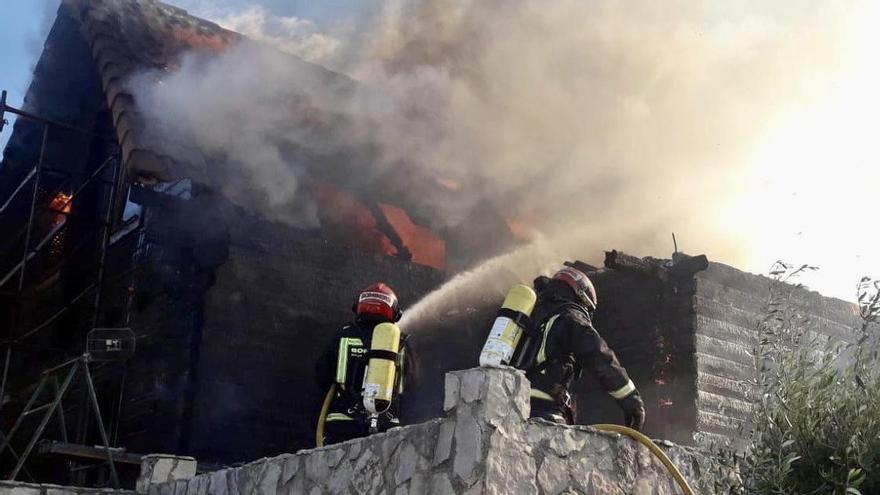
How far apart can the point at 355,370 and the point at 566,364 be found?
183 centimetres

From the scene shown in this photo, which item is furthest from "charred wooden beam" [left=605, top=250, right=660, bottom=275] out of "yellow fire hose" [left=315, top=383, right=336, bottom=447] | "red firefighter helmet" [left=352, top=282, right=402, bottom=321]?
"yellow fire hose" [left=315, top=383, right=336, bottom=447]

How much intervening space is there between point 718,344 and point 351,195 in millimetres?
4800

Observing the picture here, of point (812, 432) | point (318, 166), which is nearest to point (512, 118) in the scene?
point (318, 166)

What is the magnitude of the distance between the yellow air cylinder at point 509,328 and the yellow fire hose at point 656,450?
3.60ft

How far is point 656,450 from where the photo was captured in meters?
5.34

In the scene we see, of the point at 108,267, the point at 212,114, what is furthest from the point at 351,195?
the point at 108,267

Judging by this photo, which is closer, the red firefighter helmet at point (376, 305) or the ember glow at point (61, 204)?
the red firefighter helmet at point (376, 305)

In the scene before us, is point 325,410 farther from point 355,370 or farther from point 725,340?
point 725,340

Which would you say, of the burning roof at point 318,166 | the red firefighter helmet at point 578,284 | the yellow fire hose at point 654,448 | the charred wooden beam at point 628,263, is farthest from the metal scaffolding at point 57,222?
the yellow fire hose at point 654,448

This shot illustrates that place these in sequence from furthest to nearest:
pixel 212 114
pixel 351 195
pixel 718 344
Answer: pixel 351 195 → pixel 212 114 → pixel 718 344

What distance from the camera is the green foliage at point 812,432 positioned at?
4910 millimetres

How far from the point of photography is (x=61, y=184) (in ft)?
46.0

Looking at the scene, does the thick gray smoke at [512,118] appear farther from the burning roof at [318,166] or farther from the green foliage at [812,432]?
the green foliage at [812,432]

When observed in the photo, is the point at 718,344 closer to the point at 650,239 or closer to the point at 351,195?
the point at 650,239
